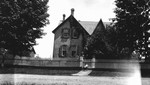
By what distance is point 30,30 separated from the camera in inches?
1200

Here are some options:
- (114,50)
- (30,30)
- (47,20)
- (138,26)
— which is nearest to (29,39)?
(30,30)

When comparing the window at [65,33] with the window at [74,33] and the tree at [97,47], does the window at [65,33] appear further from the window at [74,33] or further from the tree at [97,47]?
the tree at [97,47]

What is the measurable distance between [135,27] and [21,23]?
16404 mm

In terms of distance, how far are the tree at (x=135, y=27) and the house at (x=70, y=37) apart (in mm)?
11609

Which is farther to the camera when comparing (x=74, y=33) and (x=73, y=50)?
(x=74, y=33)

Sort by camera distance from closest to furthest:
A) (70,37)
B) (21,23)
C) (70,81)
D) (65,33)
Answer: (70,81) → (21,23) → (70,37) → (65,33)

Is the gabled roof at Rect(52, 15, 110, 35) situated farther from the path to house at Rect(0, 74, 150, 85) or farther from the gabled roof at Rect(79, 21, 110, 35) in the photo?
the path to house at Rect(0, 74, 150, 85)

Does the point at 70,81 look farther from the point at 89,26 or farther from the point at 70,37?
the point at 89,26

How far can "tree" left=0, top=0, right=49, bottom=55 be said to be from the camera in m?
28.9

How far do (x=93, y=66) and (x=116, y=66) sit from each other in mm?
3603

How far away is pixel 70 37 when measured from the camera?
41125mm

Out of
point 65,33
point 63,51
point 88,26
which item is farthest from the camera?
point 88,26

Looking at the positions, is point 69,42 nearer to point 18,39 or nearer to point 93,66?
point 93,66

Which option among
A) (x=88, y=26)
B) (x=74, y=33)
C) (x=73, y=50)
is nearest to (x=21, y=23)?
(x=73, y=50)
